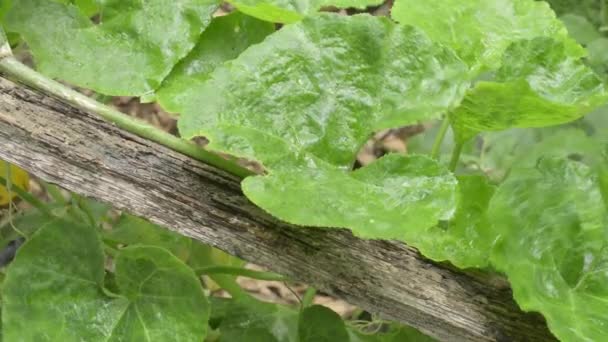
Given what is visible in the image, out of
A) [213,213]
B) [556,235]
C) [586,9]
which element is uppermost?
[213,213]

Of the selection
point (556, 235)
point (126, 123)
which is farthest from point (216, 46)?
point (556, 235)

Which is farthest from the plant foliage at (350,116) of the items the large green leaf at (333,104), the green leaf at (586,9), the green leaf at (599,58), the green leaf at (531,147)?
the green leaf at (586,9)

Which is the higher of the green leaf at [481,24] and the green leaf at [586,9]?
the green leaf at [481,24]

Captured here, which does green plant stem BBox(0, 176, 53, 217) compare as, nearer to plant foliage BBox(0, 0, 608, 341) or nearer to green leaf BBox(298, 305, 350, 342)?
plant foliage BBox(0, 0, 608, 341)

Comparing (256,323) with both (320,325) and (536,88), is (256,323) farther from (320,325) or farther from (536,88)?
(536,88)

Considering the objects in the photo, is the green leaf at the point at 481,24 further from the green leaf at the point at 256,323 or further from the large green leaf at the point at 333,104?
the green leaf at the point at 256,323

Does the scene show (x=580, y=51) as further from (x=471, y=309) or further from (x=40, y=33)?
(x=40, y=33)

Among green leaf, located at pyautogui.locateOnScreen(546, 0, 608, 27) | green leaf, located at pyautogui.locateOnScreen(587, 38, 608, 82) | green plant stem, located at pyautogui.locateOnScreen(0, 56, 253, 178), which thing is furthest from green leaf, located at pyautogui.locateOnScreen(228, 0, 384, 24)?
green leaf, located at pyautogui.locateOnScreen(546, 0, 608, 27)
